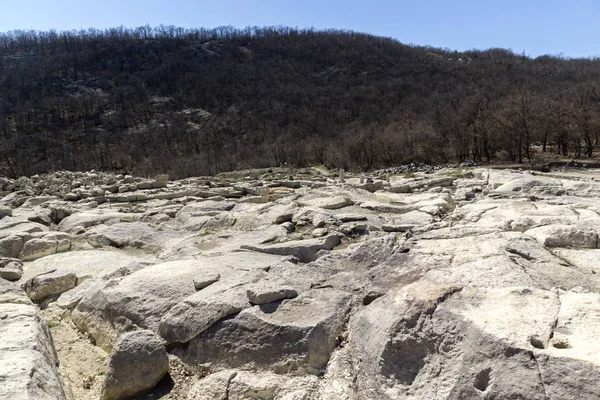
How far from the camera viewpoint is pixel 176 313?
11.3 ft

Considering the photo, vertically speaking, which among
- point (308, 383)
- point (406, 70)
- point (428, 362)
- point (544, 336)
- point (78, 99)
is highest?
point (406, 70)

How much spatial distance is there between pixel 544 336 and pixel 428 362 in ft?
2.09

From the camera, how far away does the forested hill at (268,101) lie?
23.5 metres

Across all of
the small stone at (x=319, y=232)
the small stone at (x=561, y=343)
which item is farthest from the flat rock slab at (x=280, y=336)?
the small stone at (x=319, y=232)

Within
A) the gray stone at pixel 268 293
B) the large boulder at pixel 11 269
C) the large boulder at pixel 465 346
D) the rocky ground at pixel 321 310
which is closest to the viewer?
the large boulder at pixel 465 346

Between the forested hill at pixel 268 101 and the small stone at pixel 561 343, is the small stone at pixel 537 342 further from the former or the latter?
the forested hill at pixel 268 101

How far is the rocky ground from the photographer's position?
2350 millimetres

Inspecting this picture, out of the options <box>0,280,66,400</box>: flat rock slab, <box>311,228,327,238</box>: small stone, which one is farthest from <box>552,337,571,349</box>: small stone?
<box>311,228,327,238</box>: small stone

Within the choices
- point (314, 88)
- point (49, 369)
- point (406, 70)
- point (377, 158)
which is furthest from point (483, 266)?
point (406, 70)

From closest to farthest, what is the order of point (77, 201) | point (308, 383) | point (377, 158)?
point (308, 383), point (77, 201), point (377, 158)

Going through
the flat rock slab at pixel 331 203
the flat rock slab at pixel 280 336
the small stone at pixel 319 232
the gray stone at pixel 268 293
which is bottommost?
the flat rock slab at pixel 280 336

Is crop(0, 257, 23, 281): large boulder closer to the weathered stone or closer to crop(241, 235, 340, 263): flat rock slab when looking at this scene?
the weathered stone

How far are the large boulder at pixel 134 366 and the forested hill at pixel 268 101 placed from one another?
1805cm

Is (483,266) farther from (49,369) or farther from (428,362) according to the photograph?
(49,369)
